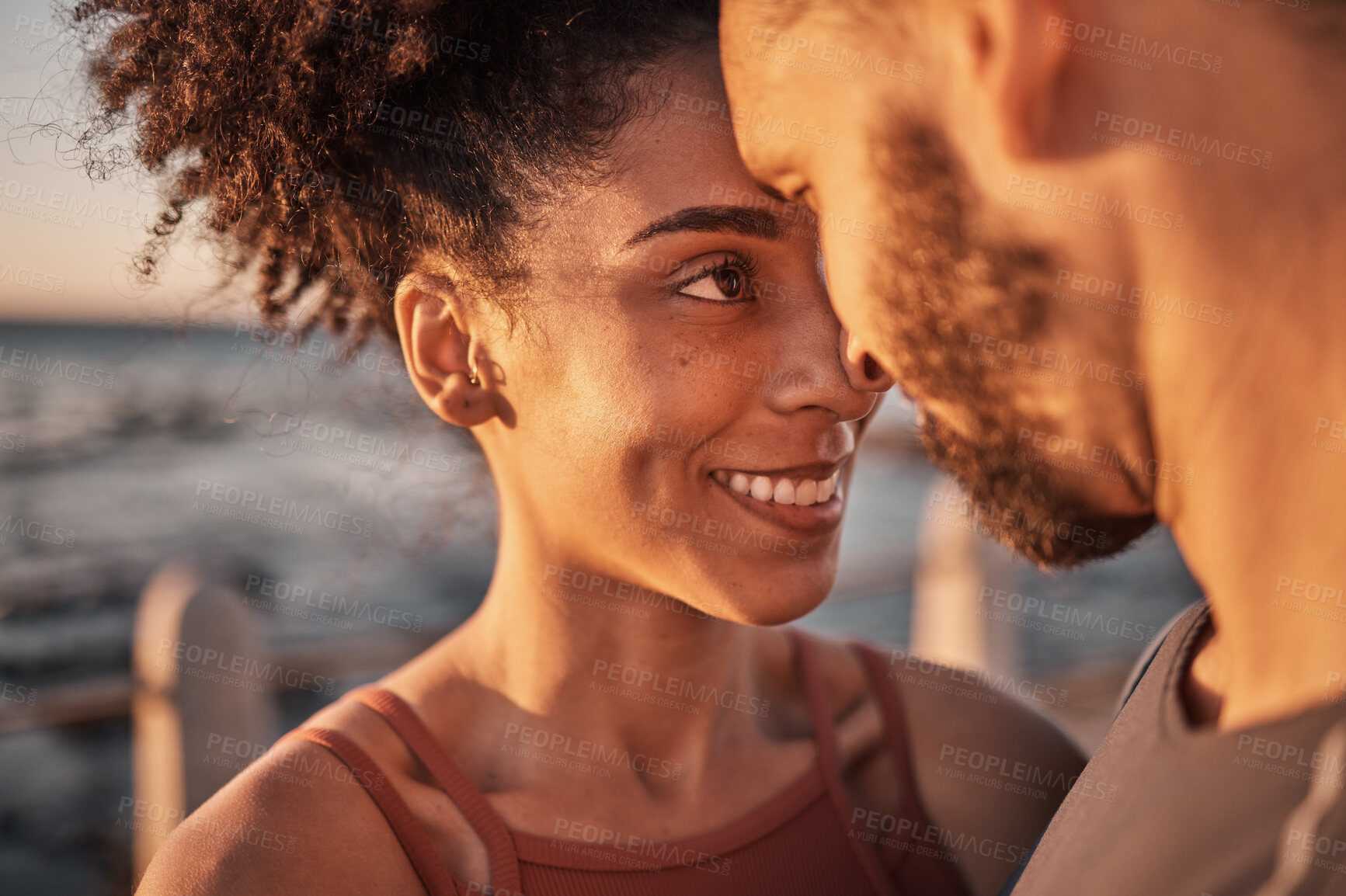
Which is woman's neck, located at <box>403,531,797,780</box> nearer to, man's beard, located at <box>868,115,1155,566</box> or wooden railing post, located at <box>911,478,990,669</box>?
man's beard, located at <box>868,115,1155,566</box>

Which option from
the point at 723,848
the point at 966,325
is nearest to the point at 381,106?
Result: the point at 966,325

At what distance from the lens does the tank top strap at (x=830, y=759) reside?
5.96 feet

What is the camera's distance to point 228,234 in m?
1.93

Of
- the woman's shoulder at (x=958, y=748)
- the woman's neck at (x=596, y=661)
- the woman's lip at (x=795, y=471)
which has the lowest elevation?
the woman's shoulder at (x=958, y=748)

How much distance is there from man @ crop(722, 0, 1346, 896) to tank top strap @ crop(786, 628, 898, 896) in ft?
3.12

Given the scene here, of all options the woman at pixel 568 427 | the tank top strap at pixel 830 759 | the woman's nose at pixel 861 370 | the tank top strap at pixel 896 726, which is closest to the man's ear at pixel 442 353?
the woman at pixel 568 427

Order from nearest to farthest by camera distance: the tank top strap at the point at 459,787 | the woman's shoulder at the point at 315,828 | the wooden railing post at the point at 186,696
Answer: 1. the woman's shoulder at the point at 315,828
2. the tank top strap at the point at 459,787
3. the wooden railing post at the point at 186,696

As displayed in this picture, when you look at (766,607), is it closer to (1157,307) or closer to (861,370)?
(861,370)

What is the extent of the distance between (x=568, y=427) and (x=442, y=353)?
295 millimetres

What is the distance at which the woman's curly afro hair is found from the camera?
5.00 ft

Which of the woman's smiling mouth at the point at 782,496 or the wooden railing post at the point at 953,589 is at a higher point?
the woman's smiling mouth at the point at 782,496

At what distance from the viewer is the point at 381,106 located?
1597 millimetres

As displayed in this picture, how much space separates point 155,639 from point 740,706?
5.19 ft

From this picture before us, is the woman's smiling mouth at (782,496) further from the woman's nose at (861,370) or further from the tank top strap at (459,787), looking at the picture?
the tank top strap at (459,787)
